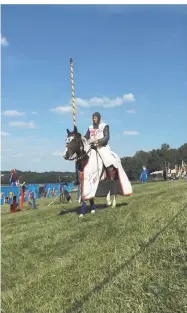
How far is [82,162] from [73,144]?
0.69 metres

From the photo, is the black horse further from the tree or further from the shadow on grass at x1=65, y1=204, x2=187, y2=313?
the tree

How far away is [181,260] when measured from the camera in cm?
505

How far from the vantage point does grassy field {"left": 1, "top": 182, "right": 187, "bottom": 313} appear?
4.43 meters

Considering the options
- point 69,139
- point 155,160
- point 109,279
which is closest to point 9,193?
point 69,139

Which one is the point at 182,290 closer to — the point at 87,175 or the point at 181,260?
the point at 181,260

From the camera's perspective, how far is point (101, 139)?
12.4 metres

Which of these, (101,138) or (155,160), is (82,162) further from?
(155,160)

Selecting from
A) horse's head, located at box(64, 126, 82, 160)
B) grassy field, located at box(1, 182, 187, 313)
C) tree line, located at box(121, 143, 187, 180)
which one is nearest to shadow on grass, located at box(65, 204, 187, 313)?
grassy field, located at box(1, 182, 187, 313)

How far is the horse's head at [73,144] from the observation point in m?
11.7

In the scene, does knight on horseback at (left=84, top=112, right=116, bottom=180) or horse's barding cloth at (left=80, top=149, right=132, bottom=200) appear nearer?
horse's barding cloth at (left=80, top=149, right=132, bottom=200)

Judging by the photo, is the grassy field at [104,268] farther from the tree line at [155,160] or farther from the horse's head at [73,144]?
the tree line at [155,160]

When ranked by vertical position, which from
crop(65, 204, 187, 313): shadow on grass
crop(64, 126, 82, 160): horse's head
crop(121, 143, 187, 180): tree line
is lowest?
crop(65, 204, 187, 313): shadow on grass

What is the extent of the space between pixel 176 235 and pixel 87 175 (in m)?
6.07

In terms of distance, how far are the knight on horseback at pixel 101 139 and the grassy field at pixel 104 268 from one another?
3155mm
